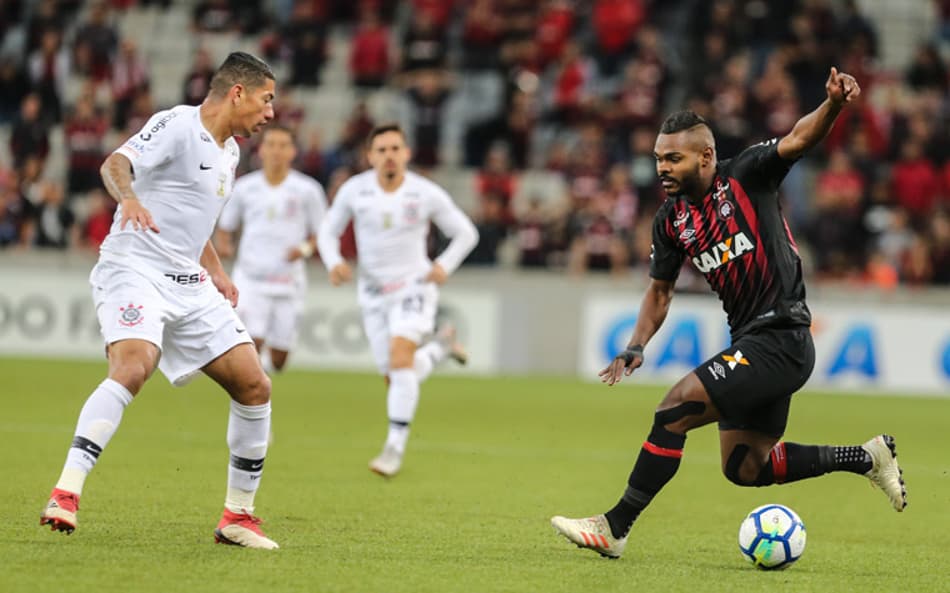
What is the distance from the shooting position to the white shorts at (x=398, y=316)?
39.5ft

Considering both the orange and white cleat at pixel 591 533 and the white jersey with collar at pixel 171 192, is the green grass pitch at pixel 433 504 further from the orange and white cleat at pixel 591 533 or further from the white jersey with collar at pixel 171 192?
the white jersey with collar at pixel 171 192

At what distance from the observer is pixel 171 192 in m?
7.77

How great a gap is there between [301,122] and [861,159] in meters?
8.49

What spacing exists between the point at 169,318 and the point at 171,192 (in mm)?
653

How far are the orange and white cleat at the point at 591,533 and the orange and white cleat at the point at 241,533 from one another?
4.77 feet

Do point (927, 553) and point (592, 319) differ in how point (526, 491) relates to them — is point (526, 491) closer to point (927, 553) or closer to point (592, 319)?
point (927, 553)

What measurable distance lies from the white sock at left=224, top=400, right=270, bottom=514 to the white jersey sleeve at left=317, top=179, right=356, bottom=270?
4663 mm

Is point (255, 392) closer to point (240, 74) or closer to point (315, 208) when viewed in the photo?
point (240, 74)

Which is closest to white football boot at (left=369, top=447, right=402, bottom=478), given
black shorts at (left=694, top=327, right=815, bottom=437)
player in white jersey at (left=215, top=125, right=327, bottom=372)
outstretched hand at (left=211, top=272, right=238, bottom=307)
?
player in white jersey at (left=215, top=125, right=327, bottom=372)

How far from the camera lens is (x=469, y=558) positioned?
7668 millimetres

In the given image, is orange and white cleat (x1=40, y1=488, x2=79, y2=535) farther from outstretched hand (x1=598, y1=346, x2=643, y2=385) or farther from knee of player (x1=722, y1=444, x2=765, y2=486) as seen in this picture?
knee of player (x1=722, y1=444, x2=765, y2=486)

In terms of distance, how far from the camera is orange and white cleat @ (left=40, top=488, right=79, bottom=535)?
6.93 m

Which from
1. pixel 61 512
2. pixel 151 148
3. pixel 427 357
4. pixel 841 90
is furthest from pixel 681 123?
pixel 427 357

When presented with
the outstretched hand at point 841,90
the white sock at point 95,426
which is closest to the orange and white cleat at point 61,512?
the white sock at point 95,426
